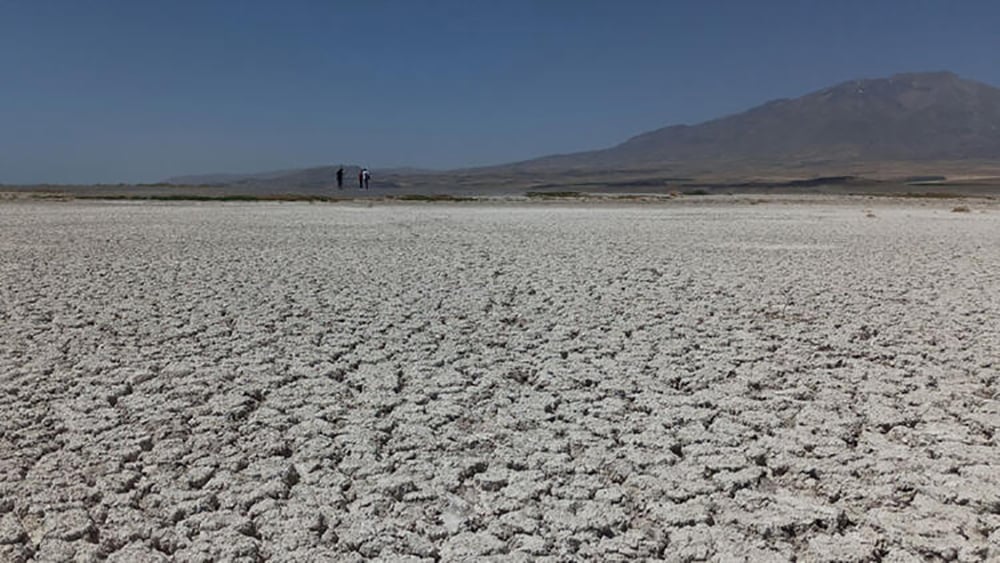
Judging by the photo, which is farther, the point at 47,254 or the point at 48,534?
the point at 47,254

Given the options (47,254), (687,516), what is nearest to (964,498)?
(687,516)

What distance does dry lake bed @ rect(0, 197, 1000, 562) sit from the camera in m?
2.47

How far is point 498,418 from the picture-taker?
354cm

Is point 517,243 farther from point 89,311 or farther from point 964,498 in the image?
point 964,498

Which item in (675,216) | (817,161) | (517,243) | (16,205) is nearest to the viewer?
(517,243)

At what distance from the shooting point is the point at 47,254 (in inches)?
380

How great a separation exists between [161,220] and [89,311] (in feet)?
37.8

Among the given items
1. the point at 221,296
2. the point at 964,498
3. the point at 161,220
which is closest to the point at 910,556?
the point at 964,498

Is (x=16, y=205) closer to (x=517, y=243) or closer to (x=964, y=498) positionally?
(x=517, y=243)

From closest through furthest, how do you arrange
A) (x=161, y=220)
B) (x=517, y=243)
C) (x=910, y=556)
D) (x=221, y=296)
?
(x=910, y=556) → (x=221, y=296) → (x=517, y=243) → (x=161, y=220)

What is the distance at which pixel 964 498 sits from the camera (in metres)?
2.64

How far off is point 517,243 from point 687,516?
927cm

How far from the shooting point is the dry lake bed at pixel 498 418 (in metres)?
2.47

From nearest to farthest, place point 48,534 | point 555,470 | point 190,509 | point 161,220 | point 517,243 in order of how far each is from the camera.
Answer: point 48,534
point 190,509
point 555,470
point 517,243
point 161,220
